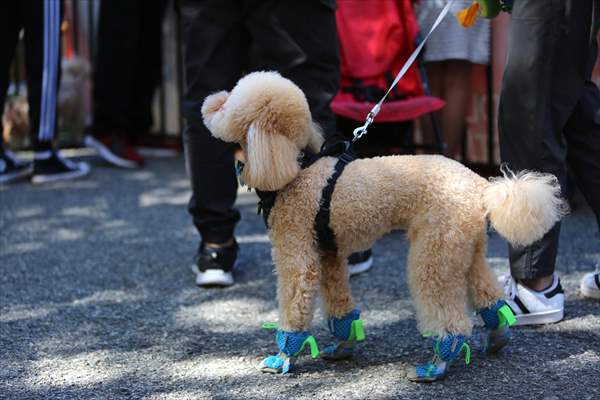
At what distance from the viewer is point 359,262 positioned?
353 cm

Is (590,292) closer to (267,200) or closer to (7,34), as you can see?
(267,200)

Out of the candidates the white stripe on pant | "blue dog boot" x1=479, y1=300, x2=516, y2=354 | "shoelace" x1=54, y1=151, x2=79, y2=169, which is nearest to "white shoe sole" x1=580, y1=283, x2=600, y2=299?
"blue dog boot" x1=479, y1=300, x2=516, y2=354

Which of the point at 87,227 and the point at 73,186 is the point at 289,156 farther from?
the point at 73,186

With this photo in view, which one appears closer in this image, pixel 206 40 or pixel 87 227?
pixel 206 40

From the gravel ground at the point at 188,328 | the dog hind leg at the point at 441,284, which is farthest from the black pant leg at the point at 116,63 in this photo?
the dog hind leg at the point at 441,284

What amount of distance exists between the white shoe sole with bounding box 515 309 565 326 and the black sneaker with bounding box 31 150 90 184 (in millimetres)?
3555

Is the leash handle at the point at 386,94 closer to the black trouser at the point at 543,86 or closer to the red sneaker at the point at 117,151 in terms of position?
the black trouser at the point at 543,86

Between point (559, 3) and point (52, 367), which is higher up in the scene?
point (559, 3)

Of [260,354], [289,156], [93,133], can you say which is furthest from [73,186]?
[289,156]

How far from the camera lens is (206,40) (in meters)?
3.29

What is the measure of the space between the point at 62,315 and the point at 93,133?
3.17 metres

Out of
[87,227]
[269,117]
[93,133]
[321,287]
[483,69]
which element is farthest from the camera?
[93,133]

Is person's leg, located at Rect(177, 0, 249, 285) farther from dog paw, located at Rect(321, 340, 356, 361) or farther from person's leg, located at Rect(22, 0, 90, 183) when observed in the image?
person's leg, located at Rect(22, 0, 90, 183)

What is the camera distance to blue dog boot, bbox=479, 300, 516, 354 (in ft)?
8.28
